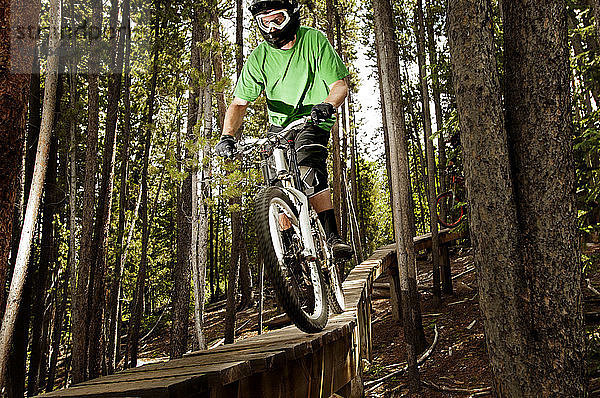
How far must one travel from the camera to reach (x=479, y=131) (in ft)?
9.91

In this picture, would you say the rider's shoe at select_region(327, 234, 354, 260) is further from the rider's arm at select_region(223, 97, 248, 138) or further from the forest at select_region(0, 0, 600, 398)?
the rider's arm at select_region(223, 97, 248, 138)

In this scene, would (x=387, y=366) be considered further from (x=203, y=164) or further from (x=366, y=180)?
(x=366, y=180)

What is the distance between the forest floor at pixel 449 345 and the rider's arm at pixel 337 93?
129 inches

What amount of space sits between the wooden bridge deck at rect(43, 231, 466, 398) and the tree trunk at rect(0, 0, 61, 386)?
5.07 meters

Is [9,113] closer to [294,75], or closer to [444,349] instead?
[294,75]

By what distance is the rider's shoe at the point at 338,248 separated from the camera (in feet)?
12.7

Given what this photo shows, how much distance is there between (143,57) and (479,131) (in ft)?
45.1

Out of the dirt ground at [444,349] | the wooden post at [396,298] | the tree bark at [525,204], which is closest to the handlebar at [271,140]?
the tree bark at [525,204]

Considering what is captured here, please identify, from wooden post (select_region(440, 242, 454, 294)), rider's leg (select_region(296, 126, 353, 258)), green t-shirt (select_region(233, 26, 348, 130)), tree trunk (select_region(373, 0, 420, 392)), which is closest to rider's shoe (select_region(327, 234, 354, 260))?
rider's leg (select_region(296, 126, 353, 258))

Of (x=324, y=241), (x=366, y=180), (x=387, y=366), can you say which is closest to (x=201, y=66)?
(x=387, y=366)

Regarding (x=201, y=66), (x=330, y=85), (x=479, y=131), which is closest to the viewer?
(x=479, y=131)

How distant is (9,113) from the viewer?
16.6ft

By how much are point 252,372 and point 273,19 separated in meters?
2.25

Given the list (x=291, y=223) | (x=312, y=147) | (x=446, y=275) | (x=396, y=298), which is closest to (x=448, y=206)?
(x=446, y=275)
